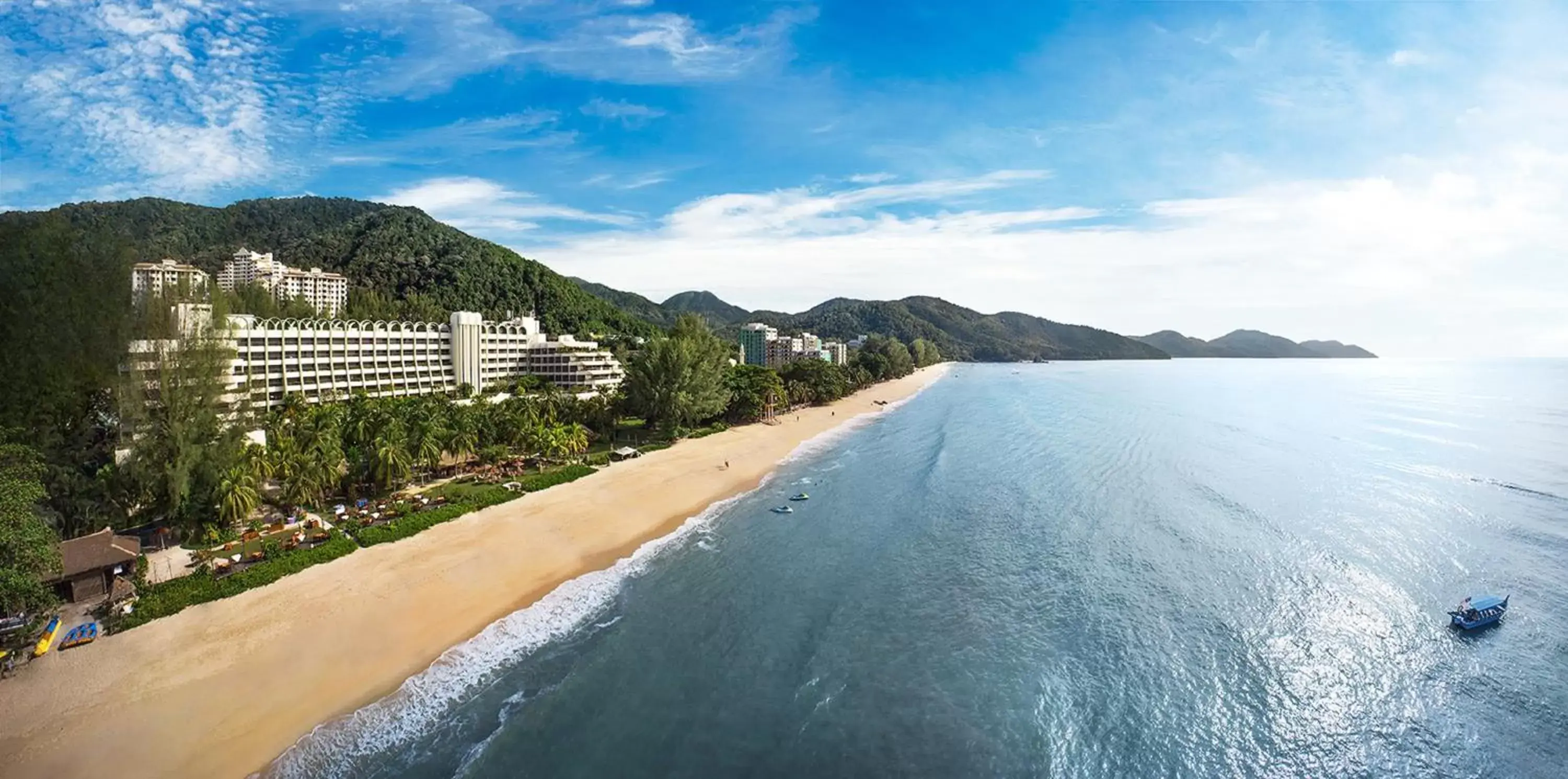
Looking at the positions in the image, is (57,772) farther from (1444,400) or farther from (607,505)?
(1444,400)

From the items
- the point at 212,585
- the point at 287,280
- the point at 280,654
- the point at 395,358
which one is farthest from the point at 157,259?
the point at 280,654

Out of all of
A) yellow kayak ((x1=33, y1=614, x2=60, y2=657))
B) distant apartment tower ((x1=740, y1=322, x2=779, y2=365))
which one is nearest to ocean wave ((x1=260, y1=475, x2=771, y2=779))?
yellow kayak ((x1=33, y1=614, x2=60, y2=657))

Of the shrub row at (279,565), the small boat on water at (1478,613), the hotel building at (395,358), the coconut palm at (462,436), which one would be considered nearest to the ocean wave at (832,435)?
the coconut palm at (462,436)

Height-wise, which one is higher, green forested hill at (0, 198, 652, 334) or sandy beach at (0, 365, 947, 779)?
green forested hill at (0, 198, 652, 334)

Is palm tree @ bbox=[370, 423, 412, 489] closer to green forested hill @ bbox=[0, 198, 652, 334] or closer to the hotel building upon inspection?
the hotel building

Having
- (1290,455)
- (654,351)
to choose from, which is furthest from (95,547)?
(1290,455)

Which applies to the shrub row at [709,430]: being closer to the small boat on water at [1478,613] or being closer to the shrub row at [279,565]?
the shrub row at [279,565]
